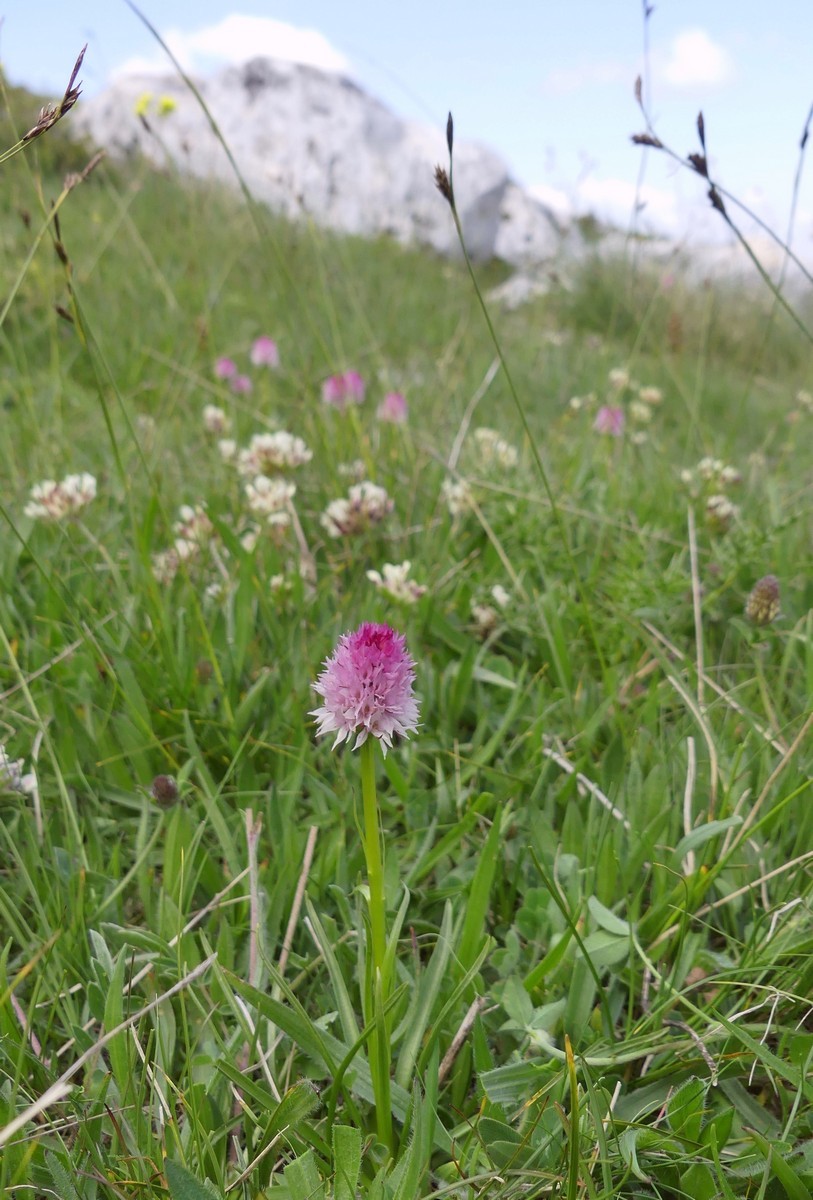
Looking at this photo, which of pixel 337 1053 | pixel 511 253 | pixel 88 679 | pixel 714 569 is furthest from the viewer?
pixel 511 253

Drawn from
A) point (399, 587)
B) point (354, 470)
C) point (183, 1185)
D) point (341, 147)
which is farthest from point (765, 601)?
point (341, 147)

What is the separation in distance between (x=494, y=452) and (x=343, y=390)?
0.50 metres

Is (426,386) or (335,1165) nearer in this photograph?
(335,1165)

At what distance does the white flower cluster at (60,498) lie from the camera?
1815 mm

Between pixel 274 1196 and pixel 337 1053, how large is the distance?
145mm

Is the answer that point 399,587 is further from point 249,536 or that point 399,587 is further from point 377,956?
point 377,956

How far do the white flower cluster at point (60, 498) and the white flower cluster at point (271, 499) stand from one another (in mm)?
346

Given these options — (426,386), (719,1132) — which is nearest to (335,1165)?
(719,1132)

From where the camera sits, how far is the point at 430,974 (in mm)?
958

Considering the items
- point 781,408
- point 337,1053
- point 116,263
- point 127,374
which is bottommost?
point 781,408

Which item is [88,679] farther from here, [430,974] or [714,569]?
[714,569]

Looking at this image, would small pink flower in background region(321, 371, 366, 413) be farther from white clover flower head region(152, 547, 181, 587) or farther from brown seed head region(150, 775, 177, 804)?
brown seed head region(150, 775, 177, 804)

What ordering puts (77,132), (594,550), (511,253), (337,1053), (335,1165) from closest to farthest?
(335,1165) → (337,1053) → (594,550) → (77,132) → (511,253)

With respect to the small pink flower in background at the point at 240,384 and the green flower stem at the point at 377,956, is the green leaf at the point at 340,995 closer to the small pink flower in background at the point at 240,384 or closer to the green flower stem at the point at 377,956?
the green flower stem at the point at 377,956
